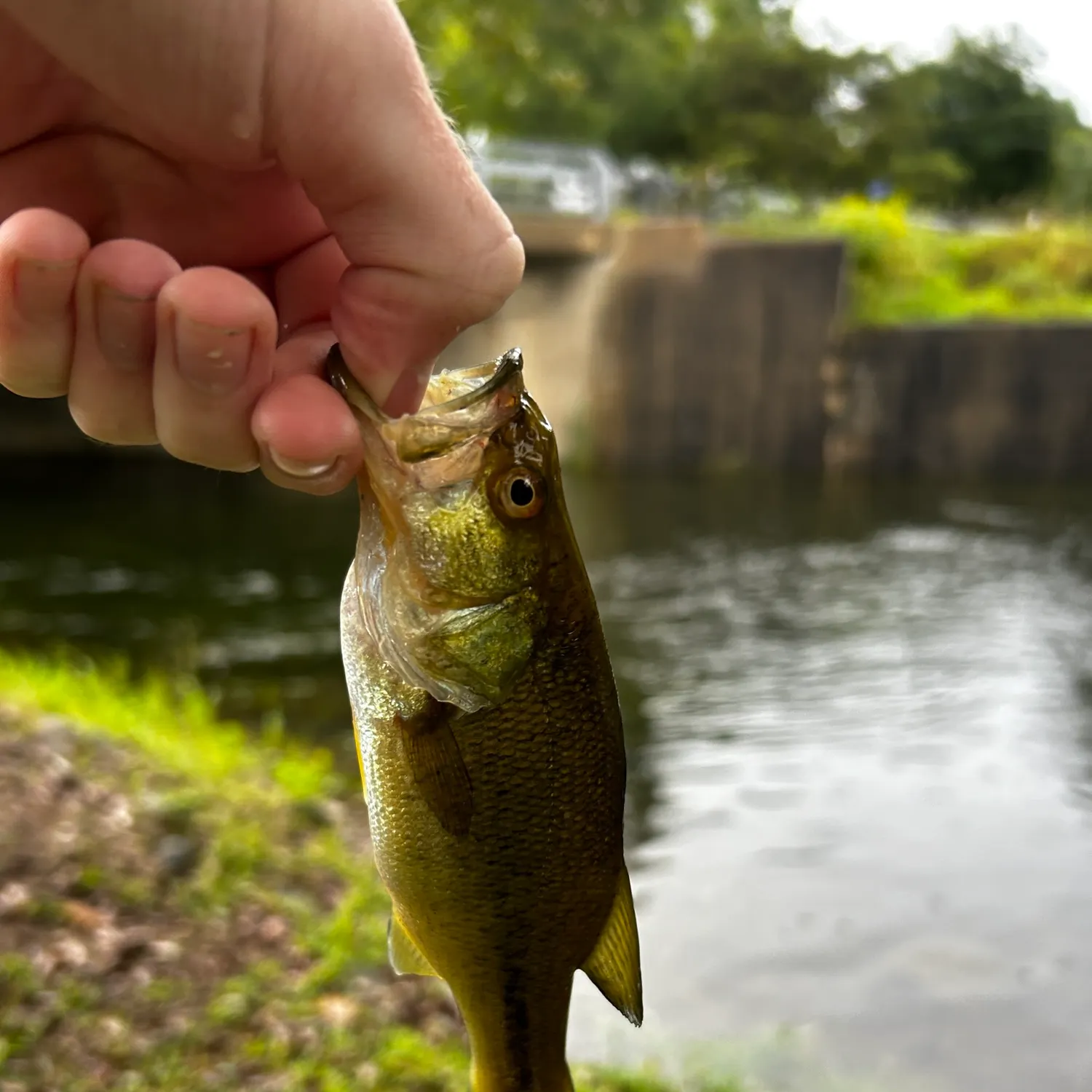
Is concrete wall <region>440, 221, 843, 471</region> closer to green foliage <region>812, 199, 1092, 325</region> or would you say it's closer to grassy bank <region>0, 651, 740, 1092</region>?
green foliage <region>812, 199, 1092, 325</region>

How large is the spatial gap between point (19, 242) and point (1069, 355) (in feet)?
60.3

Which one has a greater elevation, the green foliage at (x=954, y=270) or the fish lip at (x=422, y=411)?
the green foliage at (x=954, y=270)

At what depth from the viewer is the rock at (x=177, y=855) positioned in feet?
14.8

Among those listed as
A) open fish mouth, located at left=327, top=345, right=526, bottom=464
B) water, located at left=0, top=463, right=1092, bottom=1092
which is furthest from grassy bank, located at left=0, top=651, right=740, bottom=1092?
open fish mouth, located at left=327, top=345, right=526, bottom=464

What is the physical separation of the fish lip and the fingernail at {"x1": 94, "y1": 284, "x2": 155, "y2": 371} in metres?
0.27

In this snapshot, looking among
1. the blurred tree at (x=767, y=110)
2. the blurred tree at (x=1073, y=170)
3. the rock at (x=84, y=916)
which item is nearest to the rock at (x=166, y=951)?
the rock at (x=84, y=916)

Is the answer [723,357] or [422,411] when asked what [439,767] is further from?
[723,357]

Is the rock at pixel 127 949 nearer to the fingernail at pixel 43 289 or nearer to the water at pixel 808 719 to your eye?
the water at pixel 808 719

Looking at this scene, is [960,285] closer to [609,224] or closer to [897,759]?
[609,224]

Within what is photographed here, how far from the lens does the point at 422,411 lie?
1.71 m

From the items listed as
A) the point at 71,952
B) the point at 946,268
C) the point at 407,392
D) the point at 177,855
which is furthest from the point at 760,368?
the point at 407,392

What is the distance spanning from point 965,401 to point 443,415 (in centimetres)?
1767

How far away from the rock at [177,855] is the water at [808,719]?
64.4 inches

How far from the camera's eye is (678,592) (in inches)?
467
